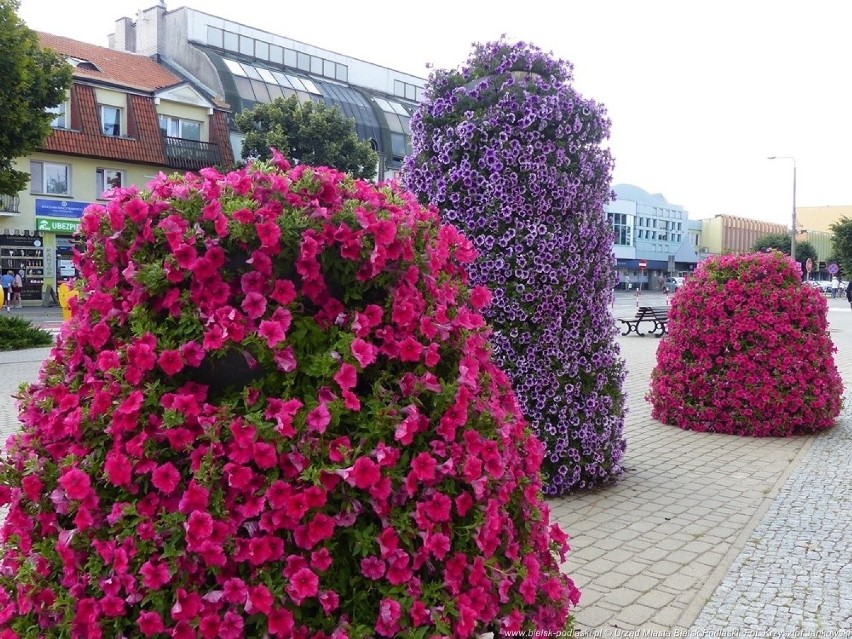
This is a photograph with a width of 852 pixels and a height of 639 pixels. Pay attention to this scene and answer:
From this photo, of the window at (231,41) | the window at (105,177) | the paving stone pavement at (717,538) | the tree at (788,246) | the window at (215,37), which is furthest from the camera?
the tree at (788,246)

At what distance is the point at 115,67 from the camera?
35.8 meters

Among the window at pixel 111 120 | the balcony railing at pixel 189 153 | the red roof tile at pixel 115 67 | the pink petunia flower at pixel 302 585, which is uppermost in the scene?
the red roof tile at pixel 115 67

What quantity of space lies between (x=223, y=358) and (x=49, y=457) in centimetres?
62

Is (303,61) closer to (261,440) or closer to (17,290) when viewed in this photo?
(17,290)

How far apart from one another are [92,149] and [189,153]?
4.38 metres

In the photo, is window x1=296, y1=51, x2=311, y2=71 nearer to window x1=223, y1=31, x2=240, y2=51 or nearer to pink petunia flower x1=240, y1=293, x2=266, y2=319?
window x1=223, y1=31, x2=240, y2=51

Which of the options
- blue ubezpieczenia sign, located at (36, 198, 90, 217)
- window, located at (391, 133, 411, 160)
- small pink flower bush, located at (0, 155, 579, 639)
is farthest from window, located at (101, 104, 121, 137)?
small pink flower bush, located at (0, 155, 579, 639)

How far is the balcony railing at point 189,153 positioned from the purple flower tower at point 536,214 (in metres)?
31.2

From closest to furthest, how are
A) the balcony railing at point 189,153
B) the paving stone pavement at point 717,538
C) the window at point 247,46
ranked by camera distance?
the paving stone pavement at point 717,538, the balcony railing at point 189,153, the window at point 247,46

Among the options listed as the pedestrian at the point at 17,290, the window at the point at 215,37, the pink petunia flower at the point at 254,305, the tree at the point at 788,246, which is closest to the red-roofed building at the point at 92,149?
the pedestrian at the point at 17,290

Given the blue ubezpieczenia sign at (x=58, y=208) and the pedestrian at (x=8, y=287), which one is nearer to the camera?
the pedestrian at (x=8, y=287)

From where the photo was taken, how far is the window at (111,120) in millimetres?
33719

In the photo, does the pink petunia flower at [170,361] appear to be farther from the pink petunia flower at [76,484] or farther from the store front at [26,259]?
the store front at [26,259]

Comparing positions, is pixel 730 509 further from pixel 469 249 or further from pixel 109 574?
pixel 109 574
